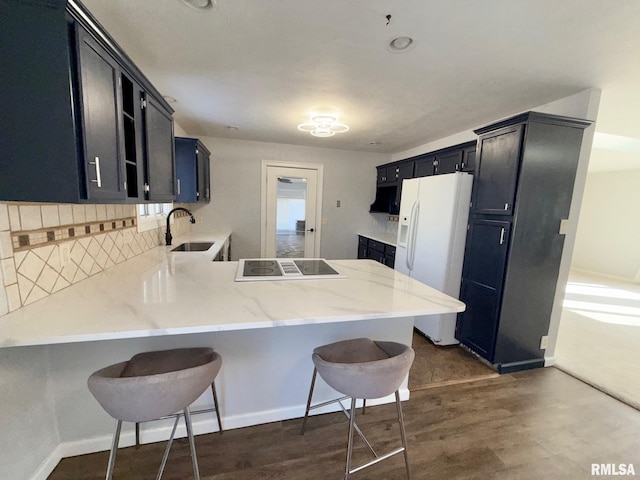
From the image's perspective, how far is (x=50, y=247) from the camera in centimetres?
134

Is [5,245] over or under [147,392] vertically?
over

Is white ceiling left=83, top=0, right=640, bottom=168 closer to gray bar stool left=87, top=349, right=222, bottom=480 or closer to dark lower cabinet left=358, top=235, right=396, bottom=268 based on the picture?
gray bar stool left=87, top=349, right=222, bottom=480

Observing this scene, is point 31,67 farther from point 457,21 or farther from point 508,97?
point 508,97

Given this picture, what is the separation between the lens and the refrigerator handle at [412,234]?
3.07m

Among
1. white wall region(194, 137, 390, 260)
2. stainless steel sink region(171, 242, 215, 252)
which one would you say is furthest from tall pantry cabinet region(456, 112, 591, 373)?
stainless steel sink region(171, 242, 215, 252)

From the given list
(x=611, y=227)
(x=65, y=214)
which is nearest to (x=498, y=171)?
(x=65, y=214)

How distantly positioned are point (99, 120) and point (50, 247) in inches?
27.7

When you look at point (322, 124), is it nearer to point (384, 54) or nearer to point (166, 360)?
point (384, 54)


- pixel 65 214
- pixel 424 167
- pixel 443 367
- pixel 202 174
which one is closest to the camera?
pixel 65 214

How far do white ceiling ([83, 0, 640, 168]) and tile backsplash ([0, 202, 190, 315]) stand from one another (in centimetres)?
114

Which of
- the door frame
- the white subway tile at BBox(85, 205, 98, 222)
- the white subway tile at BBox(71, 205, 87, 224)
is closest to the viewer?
the white subway tile at BBox(71, 205, 87, 224)

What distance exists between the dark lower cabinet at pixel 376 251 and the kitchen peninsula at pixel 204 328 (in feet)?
6.50

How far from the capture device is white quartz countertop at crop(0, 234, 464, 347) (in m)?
1.02

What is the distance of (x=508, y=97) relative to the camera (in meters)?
2.40
